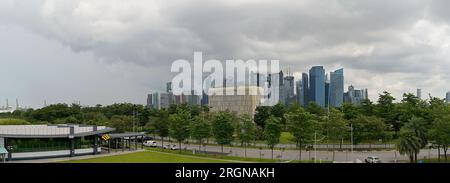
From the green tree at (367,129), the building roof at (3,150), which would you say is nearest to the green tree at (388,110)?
the green tree at (367,129)

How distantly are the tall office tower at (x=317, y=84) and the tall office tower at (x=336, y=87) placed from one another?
1673 mm

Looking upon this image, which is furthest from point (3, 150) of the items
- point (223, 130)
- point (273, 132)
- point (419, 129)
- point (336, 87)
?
point (336, 87)

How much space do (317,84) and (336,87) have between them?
503cm

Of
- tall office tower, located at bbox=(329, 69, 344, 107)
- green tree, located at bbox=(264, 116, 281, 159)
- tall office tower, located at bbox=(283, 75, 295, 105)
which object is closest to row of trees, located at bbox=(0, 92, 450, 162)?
green tree, located at bbox=(264, 116, 281, 159)

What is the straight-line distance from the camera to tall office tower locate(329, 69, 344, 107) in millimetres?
66500

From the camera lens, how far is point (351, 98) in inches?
2918

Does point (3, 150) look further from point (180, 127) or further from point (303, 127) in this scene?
point (303, 127)

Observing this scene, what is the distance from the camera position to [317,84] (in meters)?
72.6

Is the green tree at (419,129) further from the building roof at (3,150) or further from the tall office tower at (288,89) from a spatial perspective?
the tall office tower at (288,89)

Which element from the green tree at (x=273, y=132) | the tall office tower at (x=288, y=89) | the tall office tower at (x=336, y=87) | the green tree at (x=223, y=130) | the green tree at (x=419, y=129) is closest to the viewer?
the green tree at (x=419, y=129)

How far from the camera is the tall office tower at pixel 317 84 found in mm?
70338

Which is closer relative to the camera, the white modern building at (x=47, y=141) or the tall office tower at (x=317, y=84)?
the white modern building at (x=47, y=141)

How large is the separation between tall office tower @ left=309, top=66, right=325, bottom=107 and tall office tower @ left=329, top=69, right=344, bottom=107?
167 centimetres
